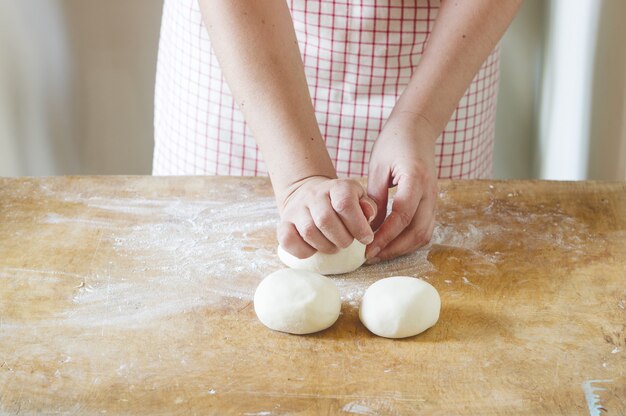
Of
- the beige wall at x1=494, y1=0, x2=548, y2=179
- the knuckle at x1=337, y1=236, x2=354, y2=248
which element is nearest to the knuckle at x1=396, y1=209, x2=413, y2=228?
the knuckle at x1=337, y1=236, x2=354, y2=248

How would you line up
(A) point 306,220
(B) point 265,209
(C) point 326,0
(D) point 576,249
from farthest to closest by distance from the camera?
(C) point 326,0
(B) point 265,209
(D) point 576,249
(A) point 306,220

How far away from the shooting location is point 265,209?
1425 millimetres

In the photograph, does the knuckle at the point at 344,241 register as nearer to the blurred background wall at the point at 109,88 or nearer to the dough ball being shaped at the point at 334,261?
the dough ball being shaped at the point at 334,261

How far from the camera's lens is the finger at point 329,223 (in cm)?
114

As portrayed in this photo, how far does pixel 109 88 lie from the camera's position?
2.47 metres

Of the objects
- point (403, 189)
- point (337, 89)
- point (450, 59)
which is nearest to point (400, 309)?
point (403, 189)

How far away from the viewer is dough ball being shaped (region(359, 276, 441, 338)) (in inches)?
41.1

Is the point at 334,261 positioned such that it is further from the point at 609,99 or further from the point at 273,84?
the point at 609,99

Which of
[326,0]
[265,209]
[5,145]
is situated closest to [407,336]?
[265,209]

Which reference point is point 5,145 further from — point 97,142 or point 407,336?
point 407,336

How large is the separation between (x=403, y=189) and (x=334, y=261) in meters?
0.16

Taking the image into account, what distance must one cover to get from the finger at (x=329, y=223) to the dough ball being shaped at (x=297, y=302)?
2.4 inches

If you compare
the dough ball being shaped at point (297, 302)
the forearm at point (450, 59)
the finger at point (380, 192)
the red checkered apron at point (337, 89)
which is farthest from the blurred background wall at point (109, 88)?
the dough ball being shaped at point (297, 302)

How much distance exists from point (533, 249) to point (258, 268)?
450 millimetres
